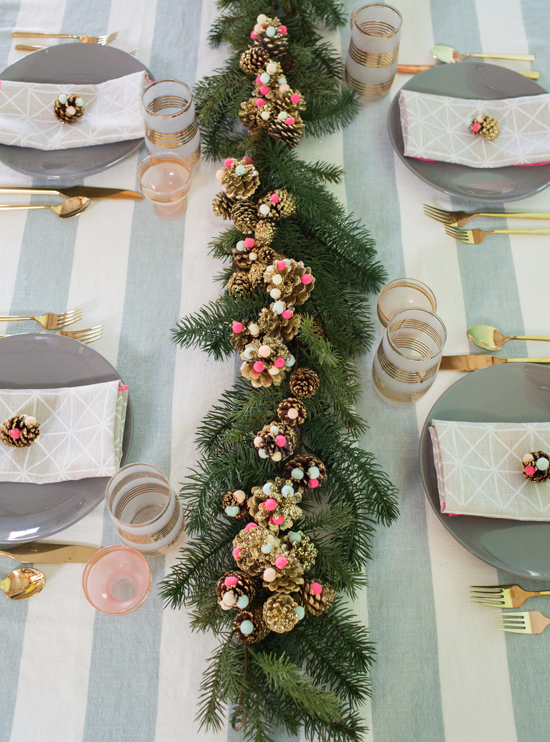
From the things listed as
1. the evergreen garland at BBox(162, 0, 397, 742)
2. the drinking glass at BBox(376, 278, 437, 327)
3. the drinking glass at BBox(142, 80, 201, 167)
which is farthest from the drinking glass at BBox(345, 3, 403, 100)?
the drinking glass at BBox(376, 278, 437, 327)

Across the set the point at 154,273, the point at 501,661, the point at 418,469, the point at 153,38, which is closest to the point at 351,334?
the point at 418,469

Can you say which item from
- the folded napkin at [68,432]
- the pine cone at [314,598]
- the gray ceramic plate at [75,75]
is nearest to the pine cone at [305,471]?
the pine cone at [314,598]

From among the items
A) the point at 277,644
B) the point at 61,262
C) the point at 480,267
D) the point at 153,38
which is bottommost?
the point at 277,644

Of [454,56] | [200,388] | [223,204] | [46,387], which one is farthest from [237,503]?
[454,56]

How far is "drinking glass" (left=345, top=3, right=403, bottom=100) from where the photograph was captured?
35.1 inches

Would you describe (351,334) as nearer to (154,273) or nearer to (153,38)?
(154,273)

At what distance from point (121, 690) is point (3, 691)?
0.14 m

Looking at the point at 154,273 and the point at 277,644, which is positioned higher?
the point at 154,273

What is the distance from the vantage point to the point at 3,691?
2.06 feet

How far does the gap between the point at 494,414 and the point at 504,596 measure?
8.8 inches

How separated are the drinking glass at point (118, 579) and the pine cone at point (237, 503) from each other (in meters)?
0.13

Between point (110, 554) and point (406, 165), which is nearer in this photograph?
point (110, 554)

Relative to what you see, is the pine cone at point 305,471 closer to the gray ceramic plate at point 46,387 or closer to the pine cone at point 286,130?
the gray ceramic plate at point 46,387

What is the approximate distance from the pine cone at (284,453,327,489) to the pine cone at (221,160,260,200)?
0.38 m
